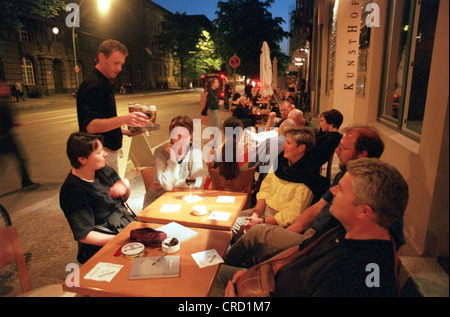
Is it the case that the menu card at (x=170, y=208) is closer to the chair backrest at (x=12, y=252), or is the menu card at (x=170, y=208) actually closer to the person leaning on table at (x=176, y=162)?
the person leaning on table at (x=176, y=162)

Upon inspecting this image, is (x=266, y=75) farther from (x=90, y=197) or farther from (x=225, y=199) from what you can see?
(x=90, y=197)

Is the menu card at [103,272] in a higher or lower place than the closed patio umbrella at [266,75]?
lower

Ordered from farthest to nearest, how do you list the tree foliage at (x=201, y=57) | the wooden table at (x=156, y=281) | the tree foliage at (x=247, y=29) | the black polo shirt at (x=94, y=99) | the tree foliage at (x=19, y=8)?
the tree foliage at (x=201, y=57), the tree foliage at (x=247, y=29), the tree foliage at (x=19, y=8), the black polo shirt at (x=94, y=99), the wooden table at (x=156, y=281)

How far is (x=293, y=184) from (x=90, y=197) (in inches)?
73.1

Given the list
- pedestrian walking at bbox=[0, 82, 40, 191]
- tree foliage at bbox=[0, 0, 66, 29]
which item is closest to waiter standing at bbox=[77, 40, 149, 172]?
pedestrian walking at bbox=[0, 82, 40, 191]

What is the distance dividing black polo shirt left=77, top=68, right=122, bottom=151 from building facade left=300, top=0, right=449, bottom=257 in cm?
292

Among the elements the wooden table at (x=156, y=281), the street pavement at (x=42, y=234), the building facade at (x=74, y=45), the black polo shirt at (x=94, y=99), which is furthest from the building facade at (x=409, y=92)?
the building facade at (x=74, y=45)

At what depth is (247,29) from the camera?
67.3ft

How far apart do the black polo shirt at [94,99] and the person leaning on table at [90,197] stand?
57 centimetres

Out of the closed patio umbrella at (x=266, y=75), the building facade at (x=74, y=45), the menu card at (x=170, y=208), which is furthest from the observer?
the building facade at (x=74, y=45)

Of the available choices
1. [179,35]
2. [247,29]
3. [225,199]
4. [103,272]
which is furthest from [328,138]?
[179,35]

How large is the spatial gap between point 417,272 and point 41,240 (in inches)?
153

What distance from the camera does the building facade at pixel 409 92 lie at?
1737 mm

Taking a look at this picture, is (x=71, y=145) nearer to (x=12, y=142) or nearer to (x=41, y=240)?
(x=41, y=240)
